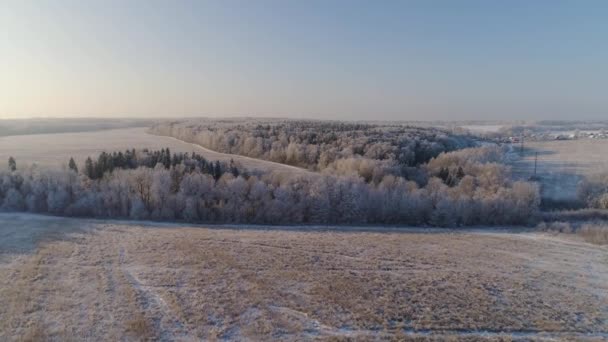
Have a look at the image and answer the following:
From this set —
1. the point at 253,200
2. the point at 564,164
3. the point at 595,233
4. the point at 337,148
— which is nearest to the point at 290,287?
the point at 253,200

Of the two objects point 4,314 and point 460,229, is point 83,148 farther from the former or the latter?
point 460,229

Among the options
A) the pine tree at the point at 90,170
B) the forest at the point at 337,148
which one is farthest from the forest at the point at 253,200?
the forest at the point at 337,148

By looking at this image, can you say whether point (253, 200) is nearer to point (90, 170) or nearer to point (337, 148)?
point (90, 170)

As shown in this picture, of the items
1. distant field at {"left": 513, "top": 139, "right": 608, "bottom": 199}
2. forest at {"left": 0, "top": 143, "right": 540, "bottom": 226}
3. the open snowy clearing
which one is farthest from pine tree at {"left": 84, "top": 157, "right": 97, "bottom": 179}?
distant field at {"left": 513, "top": 139, "right": 608, "bottom": 199}

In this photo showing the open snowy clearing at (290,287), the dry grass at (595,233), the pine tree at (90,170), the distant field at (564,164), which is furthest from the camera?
the distant field at (564,164)

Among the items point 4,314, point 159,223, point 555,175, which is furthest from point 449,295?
point 555,175

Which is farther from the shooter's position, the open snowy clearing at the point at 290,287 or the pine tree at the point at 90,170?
the pine tree at the point at 90,170

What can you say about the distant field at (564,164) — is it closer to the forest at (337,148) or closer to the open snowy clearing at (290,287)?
the forest at (337,148)
